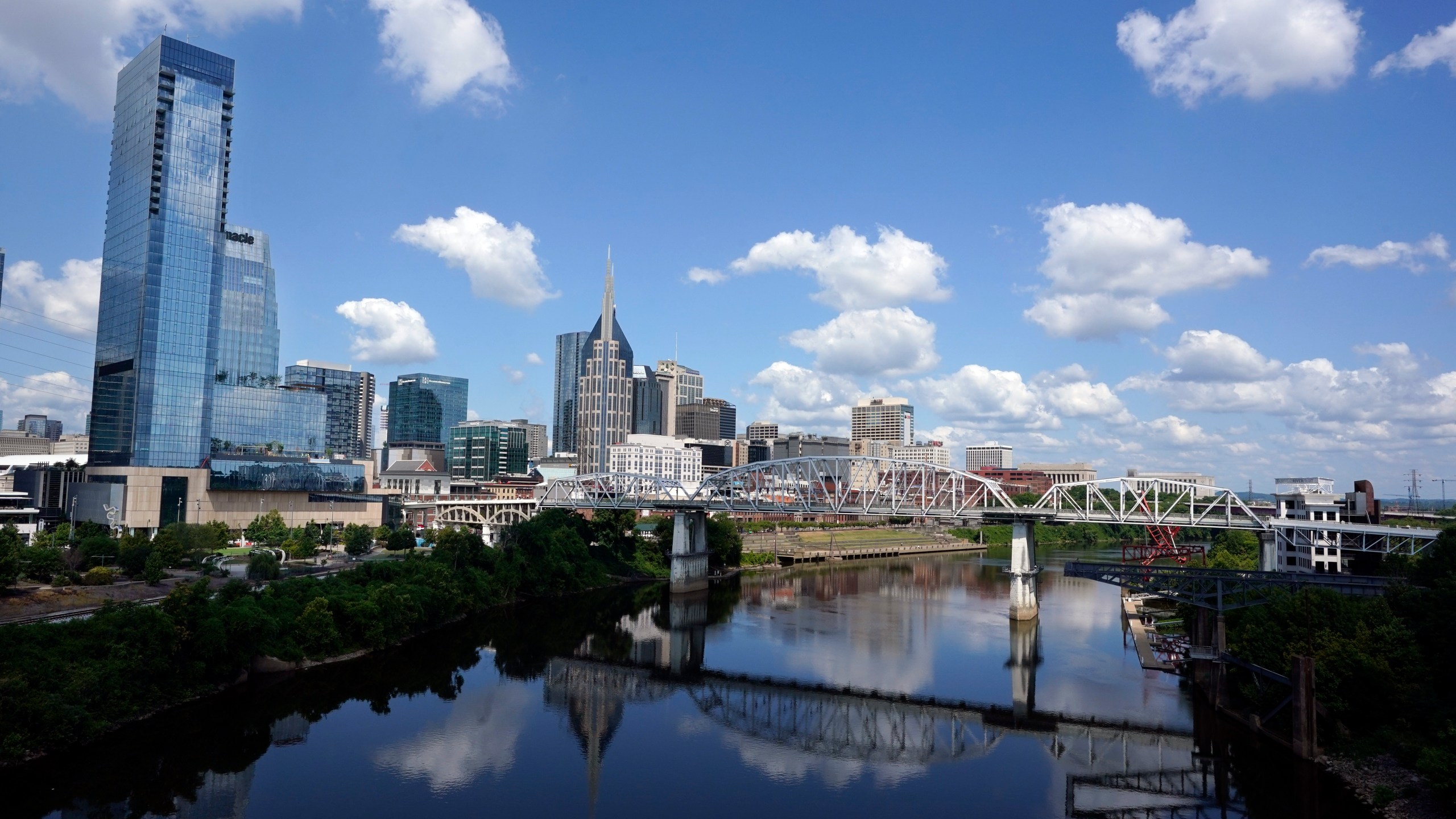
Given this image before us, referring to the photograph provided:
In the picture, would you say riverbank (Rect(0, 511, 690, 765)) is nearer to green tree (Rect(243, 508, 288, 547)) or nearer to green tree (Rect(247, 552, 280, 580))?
green tree (Rect(247, 552, 280, 580))

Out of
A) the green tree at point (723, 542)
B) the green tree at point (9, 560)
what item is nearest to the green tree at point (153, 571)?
the green tree at point (9, 560)

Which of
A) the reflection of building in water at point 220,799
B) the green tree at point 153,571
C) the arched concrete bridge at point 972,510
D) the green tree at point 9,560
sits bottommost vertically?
the reflection of building in water at point 220,799

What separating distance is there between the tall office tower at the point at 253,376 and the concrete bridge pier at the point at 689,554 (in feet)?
171

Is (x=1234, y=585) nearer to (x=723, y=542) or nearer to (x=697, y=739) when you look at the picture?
(x=697, y=739)

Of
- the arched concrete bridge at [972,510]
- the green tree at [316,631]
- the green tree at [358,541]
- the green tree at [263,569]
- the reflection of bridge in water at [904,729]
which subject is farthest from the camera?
the green tree at [358,541]

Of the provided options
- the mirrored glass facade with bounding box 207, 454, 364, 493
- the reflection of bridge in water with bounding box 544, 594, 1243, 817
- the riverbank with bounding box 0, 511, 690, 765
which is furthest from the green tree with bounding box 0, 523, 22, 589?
the mirrored glass facade with bounding box 207, 454, 364, 493

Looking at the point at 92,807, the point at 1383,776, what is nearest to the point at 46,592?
the point at 92,807

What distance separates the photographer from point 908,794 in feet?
120

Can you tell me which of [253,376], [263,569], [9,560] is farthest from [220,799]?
[253,376]

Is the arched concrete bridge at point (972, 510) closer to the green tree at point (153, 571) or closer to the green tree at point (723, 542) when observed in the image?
the green tree at point (723, 542)

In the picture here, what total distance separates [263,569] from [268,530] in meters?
31.6

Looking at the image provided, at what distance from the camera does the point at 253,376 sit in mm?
113438

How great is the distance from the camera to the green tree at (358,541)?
8712 centimetres

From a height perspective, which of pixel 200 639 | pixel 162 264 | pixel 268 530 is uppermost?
pixel 162 264
